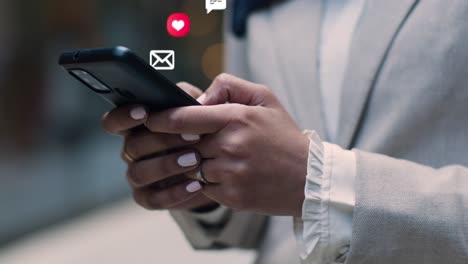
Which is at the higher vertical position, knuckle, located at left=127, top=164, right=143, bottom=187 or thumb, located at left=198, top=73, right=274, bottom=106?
thumb, located at left=198, top=73, right=274, bottom=106

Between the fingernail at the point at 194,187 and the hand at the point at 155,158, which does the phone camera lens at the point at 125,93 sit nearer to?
the hand at the point at 155,158

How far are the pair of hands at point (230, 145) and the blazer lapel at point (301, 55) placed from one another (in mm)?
164

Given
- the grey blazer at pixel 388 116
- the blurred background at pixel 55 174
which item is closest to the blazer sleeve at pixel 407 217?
the grey blazer at pixel 388 116

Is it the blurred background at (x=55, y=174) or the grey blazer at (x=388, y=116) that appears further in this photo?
the blurred background at (x=55, y=174)

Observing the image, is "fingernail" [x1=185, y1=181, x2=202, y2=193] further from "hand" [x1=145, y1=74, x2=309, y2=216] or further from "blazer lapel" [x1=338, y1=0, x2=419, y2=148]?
"blazer lapel" [x1=338, y1=0, x2=419, y2=148]

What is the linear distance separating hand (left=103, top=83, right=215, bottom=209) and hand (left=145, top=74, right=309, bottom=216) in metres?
0.02

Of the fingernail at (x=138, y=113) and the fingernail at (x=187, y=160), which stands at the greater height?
the fingernail at (x=138, y=113)

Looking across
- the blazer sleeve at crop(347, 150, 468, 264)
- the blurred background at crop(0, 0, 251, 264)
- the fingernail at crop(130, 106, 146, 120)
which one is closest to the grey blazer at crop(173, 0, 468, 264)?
the blazer sleeve at crop(347, 150, 468, 264)

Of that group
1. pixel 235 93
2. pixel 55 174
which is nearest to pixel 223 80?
pixel 235 93

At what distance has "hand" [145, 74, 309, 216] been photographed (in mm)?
542

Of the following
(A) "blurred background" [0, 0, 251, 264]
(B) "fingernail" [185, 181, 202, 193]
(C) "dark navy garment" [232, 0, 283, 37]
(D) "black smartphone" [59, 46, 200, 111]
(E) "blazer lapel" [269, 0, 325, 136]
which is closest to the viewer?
(D) "black smartphone" [59, 46, 200, 111]

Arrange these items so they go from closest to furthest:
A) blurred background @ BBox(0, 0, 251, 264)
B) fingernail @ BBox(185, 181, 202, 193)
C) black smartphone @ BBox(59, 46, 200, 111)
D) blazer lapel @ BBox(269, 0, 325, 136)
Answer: black smartphone @ BBox(59, 46, 200, 111) → fingernail @ BBox(185, 181, 202, 193) → blazer lapel @ BBox(269, 0, 325, 136) → blurred background @ BBox(0, 0, 251, 264)

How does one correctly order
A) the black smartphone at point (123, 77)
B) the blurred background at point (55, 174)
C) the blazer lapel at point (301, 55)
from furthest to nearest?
the blurred background at point (55, 174)
the blazer lapel at point (301, 55)
the black smartphone at point (123, 77)

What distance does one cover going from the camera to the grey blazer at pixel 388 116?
564mm
